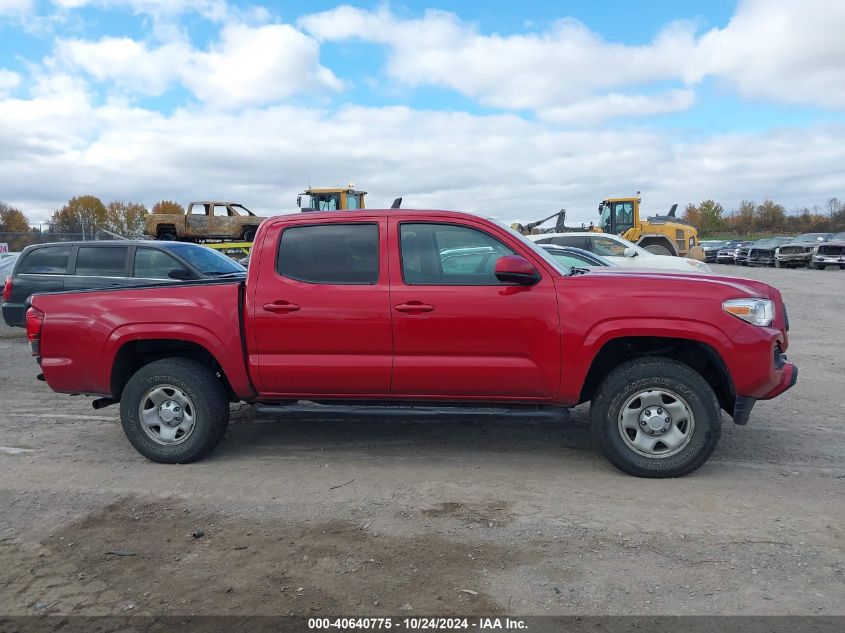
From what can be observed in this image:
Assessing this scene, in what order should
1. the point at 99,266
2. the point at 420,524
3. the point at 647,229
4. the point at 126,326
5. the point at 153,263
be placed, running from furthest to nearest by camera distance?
1. the point at 647,229
2. the point at 99,266
3. the point at 153,263
4. the point at 126,326
5. the point at 420,524

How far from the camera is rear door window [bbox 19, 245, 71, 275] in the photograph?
11.6 meters

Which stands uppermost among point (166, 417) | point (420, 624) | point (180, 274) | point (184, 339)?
point (180, 274)

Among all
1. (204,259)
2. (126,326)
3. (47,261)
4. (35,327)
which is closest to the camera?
(126,326)

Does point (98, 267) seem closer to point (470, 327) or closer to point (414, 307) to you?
point (414, 307)

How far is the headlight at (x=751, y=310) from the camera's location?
482 cm

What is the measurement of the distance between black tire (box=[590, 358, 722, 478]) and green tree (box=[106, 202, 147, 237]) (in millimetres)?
52185

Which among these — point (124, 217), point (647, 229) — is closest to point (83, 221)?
point (124, 217)

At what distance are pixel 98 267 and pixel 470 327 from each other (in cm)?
834

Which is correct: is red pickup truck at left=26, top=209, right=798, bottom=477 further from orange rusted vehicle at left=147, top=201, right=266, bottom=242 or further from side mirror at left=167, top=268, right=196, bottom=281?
orange rusted vehicle at left=147, top=201, right=266, bottom=242

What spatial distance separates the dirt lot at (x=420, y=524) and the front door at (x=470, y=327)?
666 mm

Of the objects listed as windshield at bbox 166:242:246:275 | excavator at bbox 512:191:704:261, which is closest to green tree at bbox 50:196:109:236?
excavator at bbox 512:191:704:261

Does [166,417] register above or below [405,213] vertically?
below

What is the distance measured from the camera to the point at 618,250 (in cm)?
1694

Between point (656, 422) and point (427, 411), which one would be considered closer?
point (656, 422)
